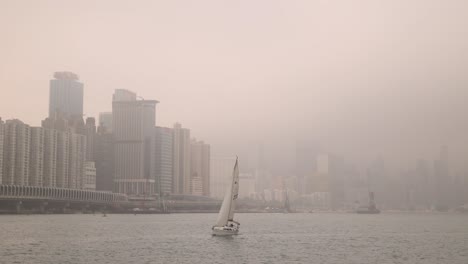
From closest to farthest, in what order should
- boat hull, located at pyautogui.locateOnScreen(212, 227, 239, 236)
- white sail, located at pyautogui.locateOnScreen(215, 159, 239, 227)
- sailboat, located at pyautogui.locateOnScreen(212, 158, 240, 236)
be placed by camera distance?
white sail, located at pyautogui.locateOnScreen(215, 159, 239, 227) → sailboat, located at pyautogui.locateOnScreen(212, 158, 240, 236) → boat hull, located at pyautogui.locateOnScreen(212, 227, 239, 236)

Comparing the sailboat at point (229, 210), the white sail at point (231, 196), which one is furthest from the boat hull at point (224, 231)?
the white sail at point (231, 196)

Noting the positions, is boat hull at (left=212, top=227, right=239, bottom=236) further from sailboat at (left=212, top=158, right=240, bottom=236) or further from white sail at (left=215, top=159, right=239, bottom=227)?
white sail at (left=215, top=159, right=239, bottom=227)

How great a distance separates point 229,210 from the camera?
119m

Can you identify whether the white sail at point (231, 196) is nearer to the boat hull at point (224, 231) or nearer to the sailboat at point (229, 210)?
the sailboat at point (229, 210)

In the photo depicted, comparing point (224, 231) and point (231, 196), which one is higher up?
point (231, 196)

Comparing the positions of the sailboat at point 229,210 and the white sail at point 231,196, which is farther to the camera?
the sailboat at point 229,210

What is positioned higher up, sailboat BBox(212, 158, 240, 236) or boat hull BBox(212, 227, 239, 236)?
sailboat BBox(212, 158, 240, 236)

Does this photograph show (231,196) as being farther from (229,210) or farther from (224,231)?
(224,231)

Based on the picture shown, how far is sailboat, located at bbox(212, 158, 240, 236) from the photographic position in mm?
117625

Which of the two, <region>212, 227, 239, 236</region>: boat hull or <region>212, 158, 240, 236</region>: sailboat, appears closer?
<region>212, 158, 240, 236</region>: sailboat

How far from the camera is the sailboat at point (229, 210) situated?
117625 mm

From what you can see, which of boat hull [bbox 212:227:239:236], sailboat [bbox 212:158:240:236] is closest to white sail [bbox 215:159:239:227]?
sailboat [bbox 212:158:240:236]

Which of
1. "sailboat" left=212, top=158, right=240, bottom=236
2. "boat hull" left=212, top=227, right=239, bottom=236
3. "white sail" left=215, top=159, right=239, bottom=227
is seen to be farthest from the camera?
"boat hull" left=212, top=227, right=239, bottom=236

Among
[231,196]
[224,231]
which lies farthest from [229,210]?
[224,231]
